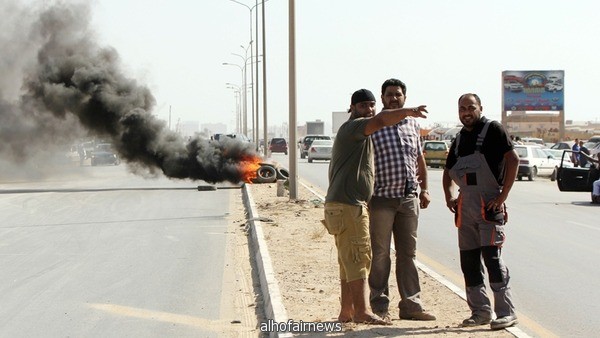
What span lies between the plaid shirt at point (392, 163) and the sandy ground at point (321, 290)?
1.01m

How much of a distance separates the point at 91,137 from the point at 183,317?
26197mm

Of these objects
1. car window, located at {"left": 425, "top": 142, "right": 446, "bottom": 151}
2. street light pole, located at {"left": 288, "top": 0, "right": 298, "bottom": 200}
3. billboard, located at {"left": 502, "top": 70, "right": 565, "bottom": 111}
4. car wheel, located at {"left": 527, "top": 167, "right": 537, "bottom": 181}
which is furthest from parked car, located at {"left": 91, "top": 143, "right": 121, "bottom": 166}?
billboard, located at {"left": 502, "top": 70, "right": 565, "bottom": 111}

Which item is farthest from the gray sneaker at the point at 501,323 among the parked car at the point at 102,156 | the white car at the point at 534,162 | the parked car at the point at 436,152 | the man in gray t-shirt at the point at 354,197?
the parked car at the point at 102,156

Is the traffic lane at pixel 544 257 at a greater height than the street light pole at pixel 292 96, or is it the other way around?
the street light pole at pixel 292 96

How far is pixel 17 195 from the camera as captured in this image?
26859mm

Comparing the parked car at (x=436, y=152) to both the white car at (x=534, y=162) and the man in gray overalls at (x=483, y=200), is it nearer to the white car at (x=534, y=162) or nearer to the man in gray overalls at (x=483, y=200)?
the white car at (x=534, y=162)

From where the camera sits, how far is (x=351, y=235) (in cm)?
648

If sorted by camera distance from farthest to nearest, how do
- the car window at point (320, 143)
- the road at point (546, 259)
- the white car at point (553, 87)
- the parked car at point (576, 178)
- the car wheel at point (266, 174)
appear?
the white car at point (553, 87) < the car window at point (320, 143) < the car wheel at point (266, 174) < the parked car at point (576, 178) < the road at point (546, 259)

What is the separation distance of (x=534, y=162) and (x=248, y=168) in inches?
516

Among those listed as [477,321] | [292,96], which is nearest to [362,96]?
[477,321]

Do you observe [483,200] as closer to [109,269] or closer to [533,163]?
[109,269]

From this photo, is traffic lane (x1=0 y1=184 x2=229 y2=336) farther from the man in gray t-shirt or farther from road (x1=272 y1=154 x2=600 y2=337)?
road (x1=272 y1=154 x2=600 y2=337)

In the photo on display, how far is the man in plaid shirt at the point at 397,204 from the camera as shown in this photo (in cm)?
682

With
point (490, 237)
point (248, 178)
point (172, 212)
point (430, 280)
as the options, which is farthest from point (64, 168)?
point (490, 237)
